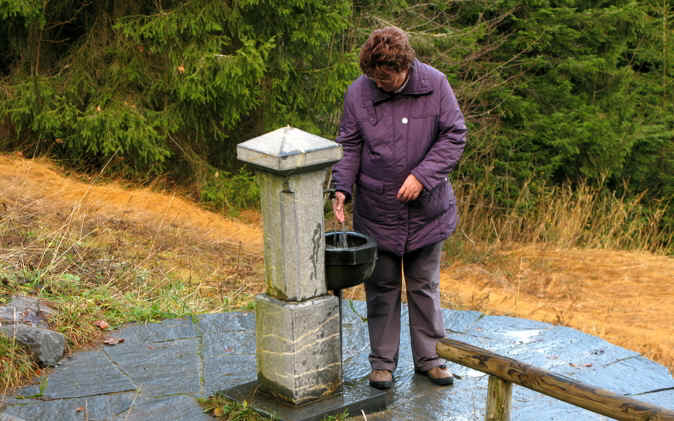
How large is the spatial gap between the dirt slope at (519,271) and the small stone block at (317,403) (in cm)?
261

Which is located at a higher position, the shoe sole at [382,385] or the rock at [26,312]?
the rock at [26,312]

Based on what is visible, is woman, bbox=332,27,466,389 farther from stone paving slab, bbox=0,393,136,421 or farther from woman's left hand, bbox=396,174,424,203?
stone paving slab, bbox=0,393,136,421

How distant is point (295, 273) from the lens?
369cm

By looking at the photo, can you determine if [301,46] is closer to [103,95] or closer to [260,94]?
[260,94]

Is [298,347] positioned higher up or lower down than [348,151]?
lower down

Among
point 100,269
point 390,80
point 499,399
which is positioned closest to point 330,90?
point 100,269

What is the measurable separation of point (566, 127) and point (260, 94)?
203 inches

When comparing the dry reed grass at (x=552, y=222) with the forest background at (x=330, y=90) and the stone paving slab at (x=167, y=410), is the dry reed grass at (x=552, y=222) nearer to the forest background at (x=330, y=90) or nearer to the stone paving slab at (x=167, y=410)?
the forest background at (x=330, y=90)

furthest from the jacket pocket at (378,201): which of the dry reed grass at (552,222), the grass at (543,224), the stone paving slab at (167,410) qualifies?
the dry reed grass at (552,222)

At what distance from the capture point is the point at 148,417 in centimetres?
389

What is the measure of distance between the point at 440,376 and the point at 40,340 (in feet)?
Result: 7.75

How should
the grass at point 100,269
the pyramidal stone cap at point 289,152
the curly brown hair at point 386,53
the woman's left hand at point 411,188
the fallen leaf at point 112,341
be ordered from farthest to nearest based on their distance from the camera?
the grass at point 100,269
the fallen leaf at point 112,341
the woman's left hand at point 411,188
the curly brown hair at point 386,53
the pyramidal stone cap at point 289,152

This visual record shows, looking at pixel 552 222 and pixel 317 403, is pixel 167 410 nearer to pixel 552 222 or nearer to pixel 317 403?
pixel 317 403

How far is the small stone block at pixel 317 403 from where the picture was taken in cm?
375
